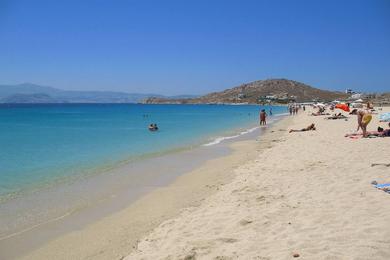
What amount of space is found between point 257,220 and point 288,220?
18.8 inches

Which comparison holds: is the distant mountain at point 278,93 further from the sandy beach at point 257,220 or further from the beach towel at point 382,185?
Answer: the beach towel at point 382,185

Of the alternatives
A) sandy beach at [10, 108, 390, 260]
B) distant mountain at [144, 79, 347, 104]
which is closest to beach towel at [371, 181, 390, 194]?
sandy beach at [10, 108, 390, 260]

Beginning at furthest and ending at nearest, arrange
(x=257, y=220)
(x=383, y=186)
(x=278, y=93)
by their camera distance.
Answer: (x=278, y=93) < (x=383, y=186) < (x=257, y=220)

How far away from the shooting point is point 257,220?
235 inches

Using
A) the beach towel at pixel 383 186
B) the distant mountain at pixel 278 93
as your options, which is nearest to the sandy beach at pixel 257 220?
the beach towel at pixel 383 186

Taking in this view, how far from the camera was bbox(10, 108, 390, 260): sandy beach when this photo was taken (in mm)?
4691

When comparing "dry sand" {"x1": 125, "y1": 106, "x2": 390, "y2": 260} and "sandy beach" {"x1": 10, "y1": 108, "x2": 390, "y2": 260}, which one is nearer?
"dry sand" {"x1": 125, "y1": 106, "x2": 390, "y2": 260}

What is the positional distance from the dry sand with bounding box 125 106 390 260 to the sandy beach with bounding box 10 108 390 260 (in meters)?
0.01

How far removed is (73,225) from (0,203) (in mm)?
2943

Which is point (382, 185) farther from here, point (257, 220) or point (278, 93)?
point (278, 93)

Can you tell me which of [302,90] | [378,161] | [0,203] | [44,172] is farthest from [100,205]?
[302,90]

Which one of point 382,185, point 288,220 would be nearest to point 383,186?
point 382,185

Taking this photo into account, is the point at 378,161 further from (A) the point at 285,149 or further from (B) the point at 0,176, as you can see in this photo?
(B) the point at 0,176

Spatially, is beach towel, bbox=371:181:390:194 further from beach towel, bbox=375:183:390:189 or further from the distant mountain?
the distant mountain
